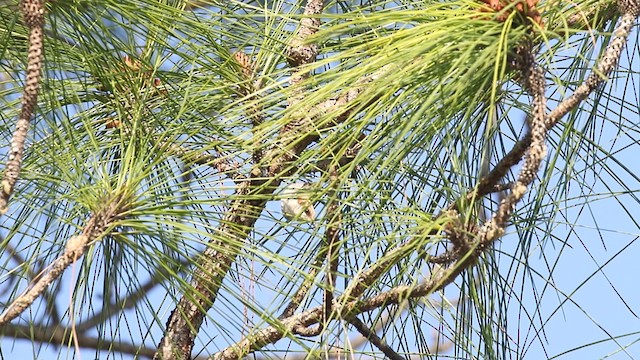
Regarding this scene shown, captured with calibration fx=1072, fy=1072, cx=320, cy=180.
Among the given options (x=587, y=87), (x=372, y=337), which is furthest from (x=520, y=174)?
(x=372, y=337)

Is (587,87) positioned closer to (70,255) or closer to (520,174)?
(520,174)

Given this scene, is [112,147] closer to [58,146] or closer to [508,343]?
[58,146]

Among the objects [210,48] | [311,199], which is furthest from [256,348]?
[210,48]

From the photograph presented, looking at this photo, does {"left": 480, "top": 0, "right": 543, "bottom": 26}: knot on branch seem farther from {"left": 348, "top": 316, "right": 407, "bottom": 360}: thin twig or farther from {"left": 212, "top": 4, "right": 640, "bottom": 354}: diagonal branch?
{"left": 348, "top": 316, "right": 407, "bottom": 360}: thin twig

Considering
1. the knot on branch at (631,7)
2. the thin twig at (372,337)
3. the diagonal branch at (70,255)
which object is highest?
the knot on branch at (631,7)

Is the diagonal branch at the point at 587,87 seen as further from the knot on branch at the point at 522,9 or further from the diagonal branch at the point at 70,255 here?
the diagonal branch at the point at 70,255

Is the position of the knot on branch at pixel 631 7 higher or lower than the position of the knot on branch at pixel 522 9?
higher

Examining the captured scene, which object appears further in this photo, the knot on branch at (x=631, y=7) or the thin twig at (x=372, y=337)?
the thin twig at (x=372, y=337)

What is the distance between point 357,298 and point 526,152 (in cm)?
21

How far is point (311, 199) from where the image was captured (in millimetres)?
845

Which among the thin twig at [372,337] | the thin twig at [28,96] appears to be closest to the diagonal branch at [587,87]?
the thin twig at [372,337]

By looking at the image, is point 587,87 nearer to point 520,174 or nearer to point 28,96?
point 520,174

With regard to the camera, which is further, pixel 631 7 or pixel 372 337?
pixel 372 337

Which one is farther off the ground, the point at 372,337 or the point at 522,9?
the point at 522,9
